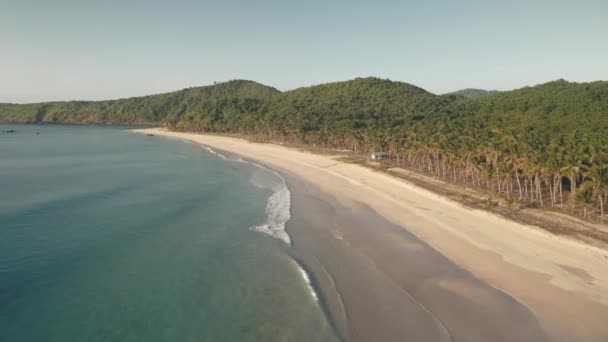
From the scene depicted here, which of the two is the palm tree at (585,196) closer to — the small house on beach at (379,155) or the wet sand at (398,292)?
the wet sand at (398,292)

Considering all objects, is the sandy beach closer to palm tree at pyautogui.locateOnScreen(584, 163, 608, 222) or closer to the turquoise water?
the turquoise water

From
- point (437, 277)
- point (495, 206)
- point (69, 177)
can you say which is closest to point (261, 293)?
point (437, 277)

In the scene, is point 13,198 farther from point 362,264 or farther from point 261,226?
point 362,264

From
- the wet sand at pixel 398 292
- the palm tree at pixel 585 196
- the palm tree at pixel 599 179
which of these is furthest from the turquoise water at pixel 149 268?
the palm tree at pixel 599 179

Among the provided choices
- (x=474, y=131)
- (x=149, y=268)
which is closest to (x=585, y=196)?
(x=474, y=131)

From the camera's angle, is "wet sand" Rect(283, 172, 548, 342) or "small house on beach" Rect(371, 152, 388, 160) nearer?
"wet sand" Rect(283, 172, 548, 342)

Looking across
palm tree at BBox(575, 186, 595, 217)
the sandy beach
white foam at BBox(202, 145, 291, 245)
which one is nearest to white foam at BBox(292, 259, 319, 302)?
the sandy beach

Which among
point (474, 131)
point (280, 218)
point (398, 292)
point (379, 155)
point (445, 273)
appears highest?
point (474, 131)

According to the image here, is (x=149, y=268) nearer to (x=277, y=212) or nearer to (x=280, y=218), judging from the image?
(x=280, y=218)
